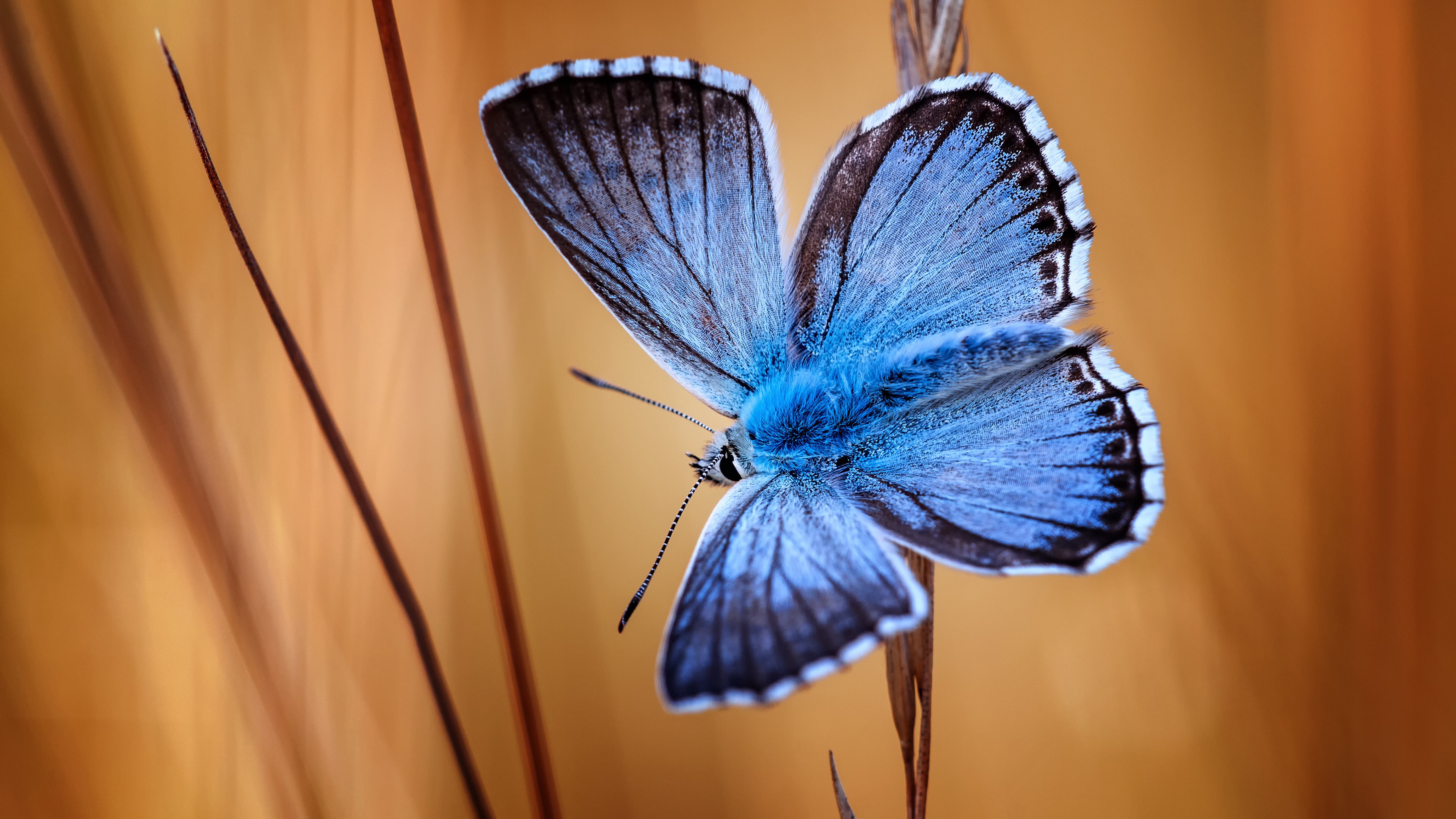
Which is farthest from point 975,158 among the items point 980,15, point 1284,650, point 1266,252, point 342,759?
point 342,759

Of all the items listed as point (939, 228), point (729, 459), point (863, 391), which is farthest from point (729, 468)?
point (939, 228)

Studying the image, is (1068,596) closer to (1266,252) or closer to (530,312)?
(1266,252)

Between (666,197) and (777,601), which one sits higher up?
(666,197)

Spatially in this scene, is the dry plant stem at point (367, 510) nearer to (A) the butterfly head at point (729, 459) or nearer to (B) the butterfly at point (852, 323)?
(B) the butterfly at point (852, 323)

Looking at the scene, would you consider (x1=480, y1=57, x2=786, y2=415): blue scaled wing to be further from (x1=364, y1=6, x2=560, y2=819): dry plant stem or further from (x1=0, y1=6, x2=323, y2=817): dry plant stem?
(x1=0, y1=6, x2=323, y2=817): dry plant stem

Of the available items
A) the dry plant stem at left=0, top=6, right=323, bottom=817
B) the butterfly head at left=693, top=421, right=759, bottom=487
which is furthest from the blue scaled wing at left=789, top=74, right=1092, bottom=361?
the dry plant stem at left=0, top=6, right=323, bottom=817

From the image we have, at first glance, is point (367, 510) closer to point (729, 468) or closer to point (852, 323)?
point (729, 468)

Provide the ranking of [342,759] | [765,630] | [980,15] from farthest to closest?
[980,15] < [342,759] < [765,630]
